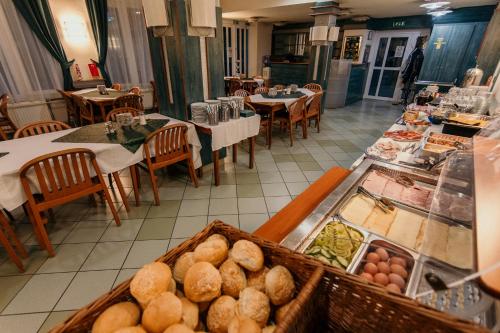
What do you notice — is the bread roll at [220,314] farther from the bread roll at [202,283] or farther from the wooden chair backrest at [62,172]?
the wooden chair backrest at [62,172]

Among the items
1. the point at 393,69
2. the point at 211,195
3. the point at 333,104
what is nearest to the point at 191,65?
the point at 211,195

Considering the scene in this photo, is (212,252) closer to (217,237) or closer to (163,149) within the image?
(217,237)

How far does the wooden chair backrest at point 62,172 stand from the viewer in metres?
1.66

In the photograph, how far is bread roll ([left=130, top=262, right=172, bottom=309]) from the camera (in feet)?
1.98

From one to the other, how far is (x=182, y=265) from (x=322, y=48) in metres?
6.31

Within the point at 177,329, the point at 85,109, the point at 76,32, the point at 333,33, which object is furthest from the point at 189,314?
the point at 76,32

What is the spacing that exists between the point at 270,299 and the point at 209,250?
0.23 m

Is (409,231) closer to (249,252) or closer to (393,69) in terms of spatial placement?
(249,252)

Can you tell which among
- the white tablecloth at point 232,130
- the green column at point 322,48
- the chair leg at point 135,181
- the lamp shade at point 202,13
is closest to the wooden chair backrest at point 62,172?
the chair leg at point 135,181

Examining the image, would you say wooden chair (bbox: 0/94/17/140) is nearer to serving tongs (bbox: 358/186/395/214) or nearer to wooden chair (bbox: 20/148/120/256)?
wooden chair (bbox: 20/148/120/256)

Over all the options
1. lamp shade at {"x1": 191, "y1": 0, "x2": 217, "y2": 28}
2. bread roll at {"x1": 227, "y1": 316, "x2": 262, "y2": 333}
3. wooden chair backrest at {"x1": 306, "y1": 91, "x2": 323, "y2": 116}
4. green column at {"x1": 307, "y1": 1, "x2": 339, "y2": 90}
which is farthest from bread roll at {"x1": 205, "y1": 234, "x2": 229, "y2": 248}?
green column at {"x1": 307, "y1": 1, "x2": 339, "y2": 90}

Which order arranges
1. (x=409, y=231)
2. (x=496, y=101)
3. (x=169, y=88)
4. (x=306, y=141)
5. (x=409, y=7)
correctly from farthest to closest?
(x=409, y=7) → (x=306, y=141) → (x=169, y=88) → (x=496, y=101) → (x=409, y=231)

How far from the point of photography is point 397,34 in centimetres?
752

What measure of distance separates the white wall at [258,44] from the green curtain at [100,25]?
5890 millimetres
